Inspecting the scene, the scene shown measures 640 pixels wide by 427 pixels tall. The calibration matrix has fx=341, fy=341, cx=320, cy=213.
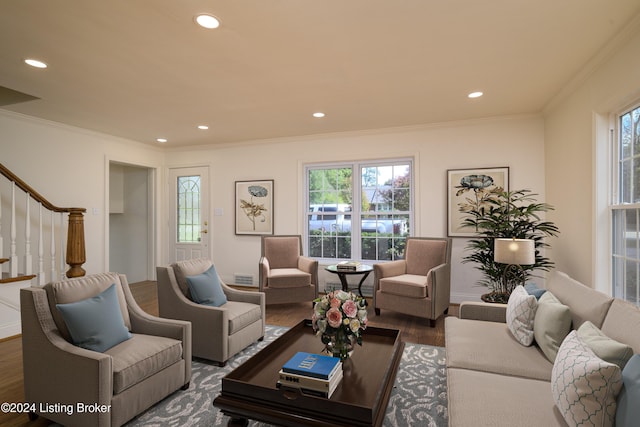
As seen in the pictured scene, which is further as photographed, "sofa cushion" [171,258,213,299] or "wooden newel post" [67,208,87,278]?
"wooden newel post" [67,208,87,278]

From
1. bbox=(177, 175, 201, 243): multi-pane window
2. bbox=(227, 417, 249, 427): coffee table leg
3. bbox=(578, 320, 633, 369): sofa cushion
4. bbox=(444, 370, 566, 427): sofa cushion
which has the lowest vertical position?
bbox=(227, 417, 249, 427): coffee table leg

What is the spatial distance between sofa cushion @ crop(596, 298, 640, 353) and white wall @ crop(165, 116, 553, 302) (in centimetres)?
297

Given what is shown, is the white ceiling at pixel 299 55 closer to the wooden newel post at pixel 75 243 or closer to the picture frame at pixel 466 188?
the picture frame at pixel 466 188

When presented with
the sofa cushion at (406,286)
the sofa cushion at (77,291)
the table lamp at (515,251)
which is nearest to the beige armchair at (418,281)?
the sofa cushion at (406,286)

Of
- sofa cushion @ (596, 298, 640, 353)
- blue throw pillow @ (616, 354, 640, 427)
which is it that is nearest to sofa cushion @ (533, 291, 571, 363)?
sofa cushion @ (596, 298, 640, 353)

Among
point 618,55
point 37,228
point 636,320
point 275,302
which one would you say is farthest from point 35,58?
point 618,55

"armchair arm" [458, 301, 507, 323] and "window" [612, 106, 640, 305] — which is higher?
"window" [612, 106, 640, 305]

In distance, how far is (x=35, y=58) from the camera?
2736 mm

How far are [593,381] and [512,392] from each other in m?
0.41

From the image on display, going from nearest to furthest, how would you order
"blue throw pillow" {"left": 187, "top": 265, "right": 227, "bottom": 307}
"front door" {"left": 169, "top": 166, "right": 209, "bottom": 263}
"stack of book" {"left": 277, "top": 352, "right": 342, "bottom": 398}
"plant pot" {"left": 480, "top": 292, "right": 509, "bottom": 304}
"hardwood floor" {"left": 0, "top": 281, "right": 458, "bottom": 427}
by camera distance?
"stack of book" {"left": 277, "top": 352, "right": 342, "bottom": 398} → "hardwood floor" {"left": 0, "top": 281, "right": 458, "bottom": 427} → "blue throw pillow" {"left": 187, "top": 265, "right": 227, "bottom": 307} → "plant pot" {"left": 480, "top": 292, "right": 509, "bottom": 304} → "front door" {"left": 169, "top": 166, "right": 209, "bottom": 263}

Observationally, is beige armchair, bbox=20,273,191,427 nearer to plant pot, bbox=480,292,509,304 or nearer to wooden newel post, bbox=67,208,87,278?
wooden newel post, bbox=67,208,87,278

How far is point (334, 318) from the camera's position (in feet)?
6.17

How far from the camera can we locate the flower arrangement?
189 centimetres

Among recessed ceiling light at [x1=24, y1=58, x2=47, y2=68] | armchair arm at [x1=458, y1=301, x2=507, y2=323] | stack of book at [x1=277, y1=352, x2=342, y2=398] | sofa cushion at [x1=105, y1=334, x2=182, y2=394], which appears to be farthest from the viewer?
recessed ceiling light at [x1=24, y1=58, x2=47, y2=68]
